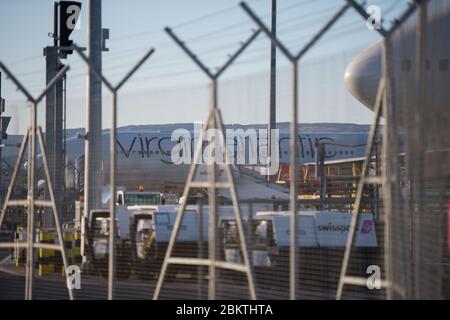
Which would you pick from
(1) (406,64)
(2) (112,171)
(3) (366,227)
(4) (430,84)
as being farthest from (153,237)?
(4) (430,84)

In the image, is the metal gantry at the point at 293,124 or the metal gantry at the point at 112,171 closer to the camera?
the metal gantry at the point at 293,124

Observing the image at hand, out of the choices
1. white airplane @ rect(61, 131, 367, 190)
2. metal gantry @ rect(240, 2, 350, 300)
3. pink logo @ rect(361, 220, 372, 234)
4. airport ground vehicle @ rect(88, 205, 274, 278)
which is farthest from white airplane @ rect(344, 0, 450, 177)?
white airplane @ rect(61, 131, 367, 190)

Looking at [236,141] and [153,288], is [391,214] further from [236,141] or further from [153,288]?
[236,141]

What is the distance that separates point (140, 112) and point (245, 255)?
3554mm

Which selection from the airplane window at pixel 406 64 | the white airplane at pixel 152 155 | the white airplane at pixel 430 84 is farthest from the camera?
the white airplane at pixel 152 155

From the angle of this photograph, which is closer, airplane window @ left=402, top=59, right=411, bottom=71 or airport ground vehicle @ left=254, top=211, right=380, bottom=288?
airplane window @ left=402, top=59, right=411, bottom=71

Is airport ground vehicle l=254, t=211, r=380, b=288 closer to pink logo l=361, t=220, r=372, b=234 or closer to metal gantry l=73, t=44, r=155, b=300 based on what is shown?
pink logo l=361, t=220, r=372, b=234

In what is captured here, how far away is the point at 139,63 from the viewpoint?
396 inches

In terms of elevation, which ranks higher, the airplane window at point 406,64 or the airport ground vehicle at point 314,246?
the airplane window at point 406,64

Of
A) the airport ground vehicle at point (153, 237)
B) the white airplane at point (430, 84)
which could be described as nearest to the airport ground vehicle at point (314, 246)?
the airport ground vehicle at point (153, 237)

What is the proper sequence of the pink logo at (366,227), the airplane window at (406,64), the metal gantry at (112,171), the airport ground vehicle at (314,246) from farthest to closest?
the pink logo at (366,227) → the airport ground vehicle at (314,246) → the metal gantry at (112,171) → the airplane window at (406,64)

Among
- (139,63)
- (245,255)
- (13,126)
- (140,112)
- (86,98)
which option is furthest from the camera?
(86,98)

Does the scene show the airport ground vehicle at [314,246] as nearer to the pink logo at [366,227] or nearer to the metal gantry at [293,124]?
the pink logo at [366,227]
